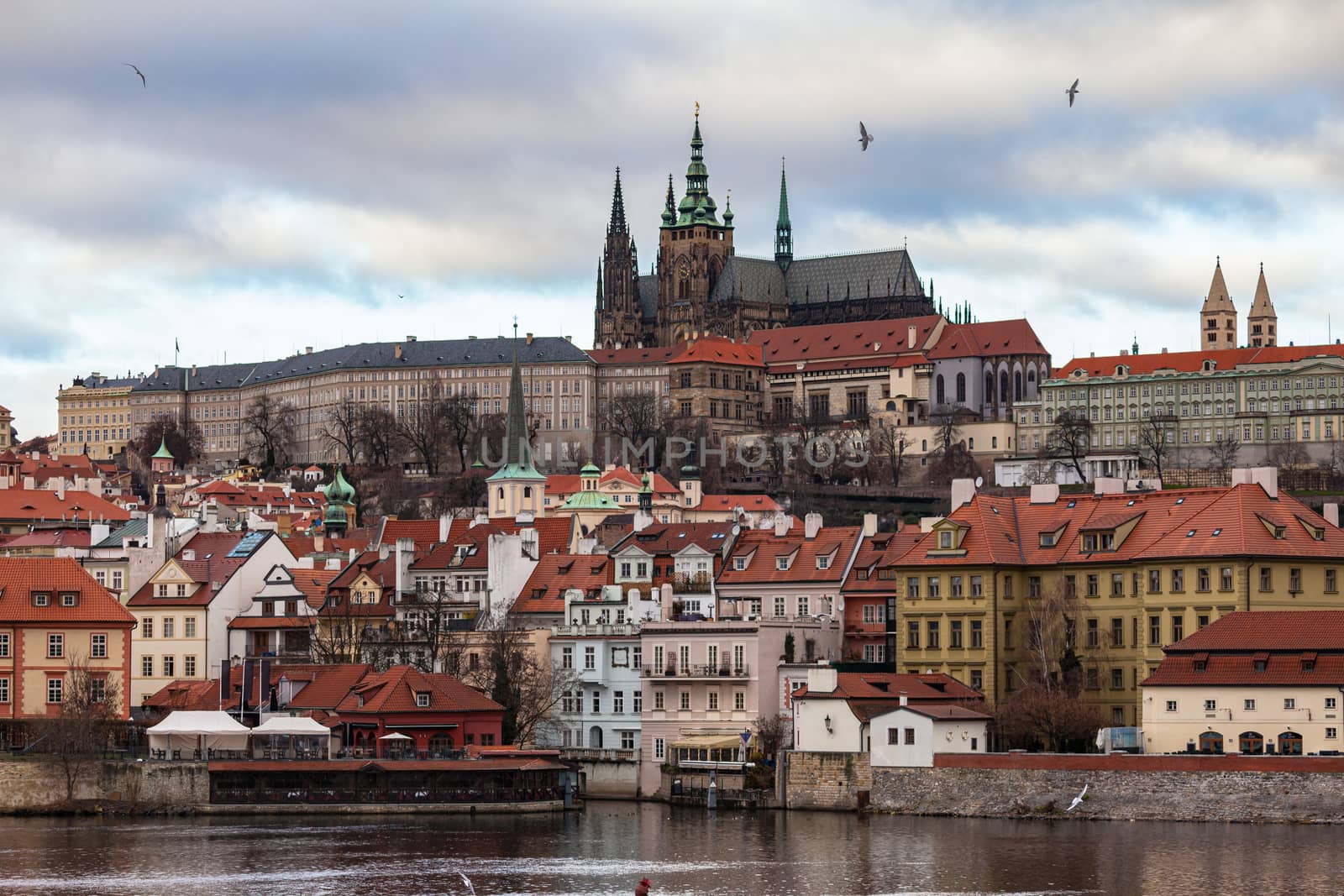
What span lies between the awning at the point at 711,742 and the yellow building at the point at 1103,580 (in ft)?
22.3

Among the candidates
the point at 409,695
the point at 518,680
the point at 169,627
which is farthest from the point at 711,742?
the point at 169,627

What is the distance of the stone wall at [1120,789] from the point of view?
72.8m

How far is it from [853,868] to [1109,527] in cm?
2416

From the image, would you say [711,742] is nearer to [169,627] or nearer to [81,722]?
[81,722]

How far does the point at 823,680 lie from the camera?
8088cm

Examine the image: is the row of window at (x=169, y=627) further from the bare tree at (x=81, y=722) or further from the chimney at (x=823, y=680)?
the chimney at (x=823, y=680)

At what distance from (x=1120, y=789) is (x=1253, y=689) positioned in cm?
484

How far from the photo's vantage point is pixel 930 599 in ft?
291

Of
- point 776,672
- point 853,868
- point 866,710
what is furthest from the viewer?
point 776,672

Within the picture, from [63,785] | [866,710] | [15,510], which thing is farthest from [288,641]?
[15,510]

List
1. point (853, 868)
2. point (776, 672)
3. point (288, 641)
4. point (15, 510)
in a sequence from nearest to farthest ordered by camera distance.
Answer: point (853, 868) < point (776, 672) < point (288, 641) < point (15, 510)

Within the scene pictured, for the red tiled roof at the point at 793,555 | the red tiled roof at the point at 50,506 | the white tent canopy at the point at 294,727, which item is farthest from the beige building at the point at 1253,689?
the red tiled roof at the point at 50,506

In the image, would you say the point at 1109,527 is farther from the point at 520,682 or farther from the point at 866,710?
the point at 520,682

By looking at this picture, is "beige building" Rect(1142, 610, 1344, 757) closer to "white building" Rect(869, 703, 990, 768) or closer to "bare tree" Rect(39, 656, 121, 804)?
"white building" Rect(869, 703, 990, 768)
